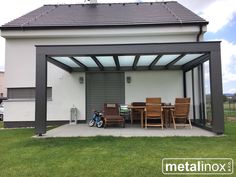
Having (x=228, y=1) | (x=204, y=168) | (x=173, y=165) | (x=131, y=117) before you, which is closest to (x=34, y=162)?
(x=173, y=165)

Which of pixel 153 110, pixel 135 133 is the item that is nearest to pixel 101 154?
pixel 135 133

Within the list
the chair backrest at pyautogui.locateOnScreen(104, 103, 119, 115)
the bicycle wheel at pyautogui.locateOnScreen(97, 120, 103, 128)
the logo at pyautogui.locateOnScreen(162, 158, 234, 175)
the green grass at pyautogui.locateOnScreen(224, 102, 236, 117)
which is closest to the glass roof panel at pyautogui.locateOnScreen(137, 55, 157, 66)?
the chair backrest at pyautogui.locateOnScreen(104, 103, 119, 115)

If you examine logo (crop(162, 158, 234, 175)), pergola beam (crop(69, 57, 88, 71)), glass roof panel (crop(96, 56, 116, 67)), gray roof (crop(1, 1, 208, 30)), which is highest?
gray roof (crop(1, 1, 208, 30))

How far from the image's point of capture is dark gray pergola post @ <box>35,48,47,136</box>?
25.1 feet

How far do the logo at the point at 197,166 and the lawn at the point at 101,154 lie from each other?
0.70 ft

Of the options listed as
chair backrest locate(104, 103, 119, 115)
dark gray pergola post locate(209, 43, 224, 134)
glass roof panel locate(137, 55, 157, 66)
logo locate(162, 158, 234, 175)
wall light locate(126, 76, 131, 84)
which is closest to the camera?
logo locate(162, 158, 234, 175)

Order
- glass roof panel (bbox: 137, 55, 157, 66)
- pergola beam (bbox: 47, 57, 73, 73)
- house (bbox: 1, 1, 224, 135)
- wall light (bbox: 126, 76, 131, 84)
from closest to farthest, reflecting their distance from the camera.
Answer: pergola beam (bbox: 47, 57, 73, 73) < glass roof panel (bbox: 137, 55, 157, 66) < house (bbox: 1, 1, 224, 135) < wall light (bbox: 126, 76, 131, 84)

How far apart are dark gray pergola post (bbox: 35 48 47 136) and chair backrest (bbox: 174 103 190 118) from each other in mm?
4786

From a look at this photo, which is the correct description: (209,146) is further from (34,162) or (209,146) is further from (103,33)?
(103,33)

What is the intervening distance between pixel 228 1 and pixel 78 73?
850 centimetres

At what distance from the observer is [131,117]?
435 inches

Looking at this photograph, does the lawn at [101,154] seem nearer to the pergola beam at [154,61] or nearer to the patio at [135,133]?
the patio at [135,133]

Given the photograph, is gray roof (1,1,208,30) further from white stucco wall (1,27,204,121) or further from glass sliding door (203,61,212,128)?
glass sliding door (203,61,212,128)

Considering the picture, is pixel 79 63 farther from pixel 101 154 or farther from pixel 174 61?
pixel 101 154
